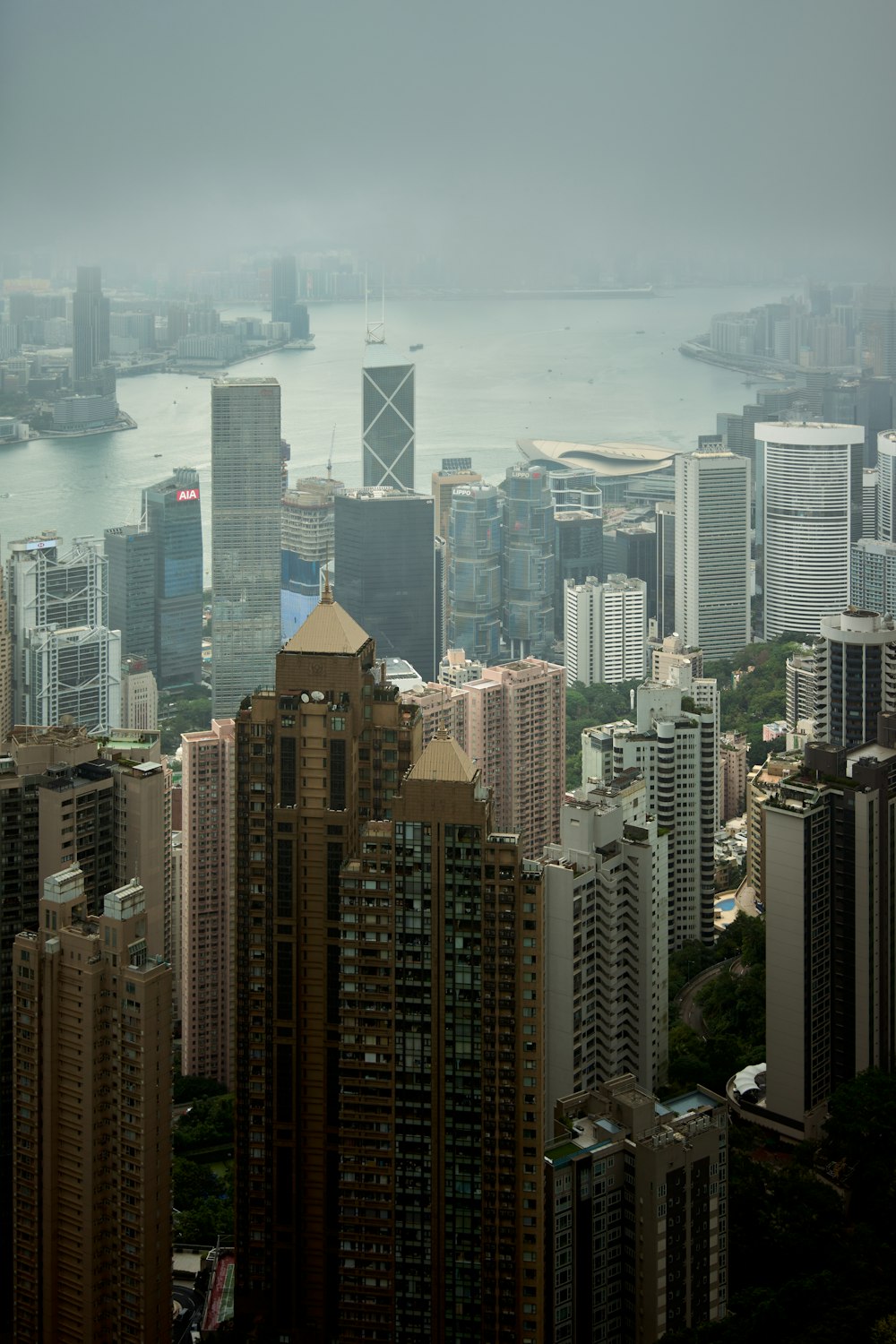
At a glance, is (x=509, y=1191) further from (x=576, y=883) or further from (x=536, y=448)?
(x=536, y=448)

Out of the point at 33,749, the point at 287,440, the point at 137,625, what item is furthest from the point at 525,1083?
the point at 287,440

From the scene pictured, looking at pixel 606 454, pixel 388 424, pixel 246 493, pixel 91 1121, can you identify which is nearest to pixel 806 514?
pixel 606 454

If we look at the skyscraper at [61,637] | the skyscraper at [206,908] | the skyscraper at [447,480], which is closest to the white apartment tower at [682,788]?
the skyscraper at [206,908]

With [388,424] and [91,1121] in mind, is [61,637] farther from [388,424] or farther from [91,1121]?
[91,1121]

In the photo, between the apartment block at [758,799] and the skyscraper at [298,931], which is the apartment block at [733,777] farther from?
the skyscraper at [298,931]

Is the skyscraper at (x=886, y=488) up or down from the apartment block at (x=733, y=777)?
up

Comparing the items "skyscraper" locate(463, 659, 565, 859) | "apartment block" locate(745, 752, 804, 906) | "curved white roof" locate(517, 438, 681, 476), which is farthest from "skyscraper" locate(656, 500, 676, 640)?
"skyscraper" locate(463, 659, 565, 859)
